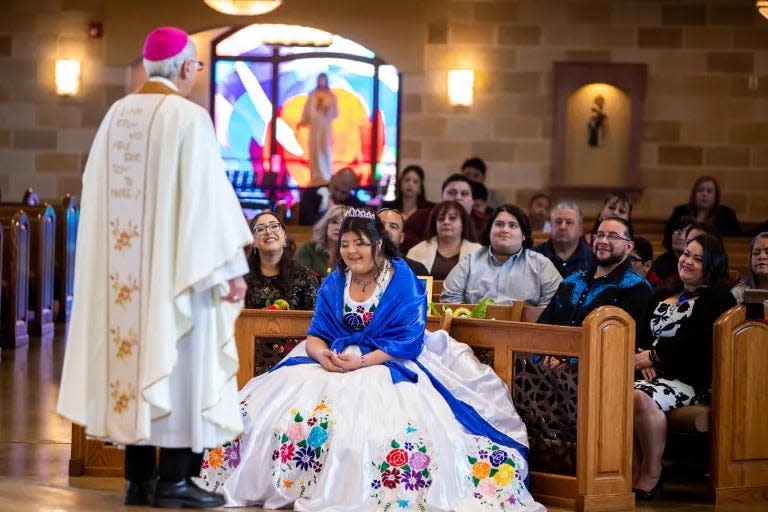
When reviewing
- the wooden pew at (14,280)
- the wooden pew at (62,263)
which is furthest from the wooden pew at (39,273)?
the wooden pew at (62,263)

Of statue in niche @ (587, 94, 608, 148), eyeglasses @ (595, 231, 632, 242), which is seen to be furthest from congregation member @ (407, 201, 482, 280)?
statue in niche @ (587, 94, 608, 148)

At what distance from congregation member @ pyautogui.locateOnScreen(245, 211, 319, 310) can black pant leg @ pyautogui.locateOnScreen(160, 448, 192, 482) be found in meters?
1.78

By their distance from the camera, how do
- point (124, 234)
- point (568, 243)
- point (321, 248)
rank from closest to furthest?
point (124, 234) → point (568, 243) → point (321, 248)

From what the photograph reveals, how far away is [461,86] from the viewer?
13133mm

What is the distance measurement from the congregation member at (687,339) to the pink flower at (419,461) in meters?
1.02

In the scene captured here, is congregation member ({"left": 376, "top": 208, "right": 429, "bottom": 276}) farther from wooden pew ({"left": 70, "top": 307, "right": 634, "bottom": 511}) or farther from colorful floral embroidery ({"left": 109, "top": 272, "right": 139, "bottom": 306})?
colorful floral embroidery ({"left": 109, "top": 272, "right": 139, "bottom": 306})

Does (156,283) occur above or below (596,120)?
below

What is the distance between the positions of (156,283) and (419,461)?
47.1 inches

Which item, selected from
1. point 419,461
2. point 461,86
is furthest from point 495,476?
point 461,86

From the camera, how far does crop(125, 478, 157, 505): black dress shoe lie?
4480mm

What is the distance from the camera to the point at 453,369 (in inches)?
212

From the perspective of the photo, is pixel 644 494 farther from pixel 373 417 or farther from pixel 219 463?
pixel 219 463

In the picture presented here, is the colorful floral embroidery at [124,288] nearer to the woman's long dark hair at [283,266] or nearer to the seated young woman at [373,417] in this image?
the seated young woman at [373,417]

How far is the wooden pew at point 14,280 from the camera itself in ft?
30.7
